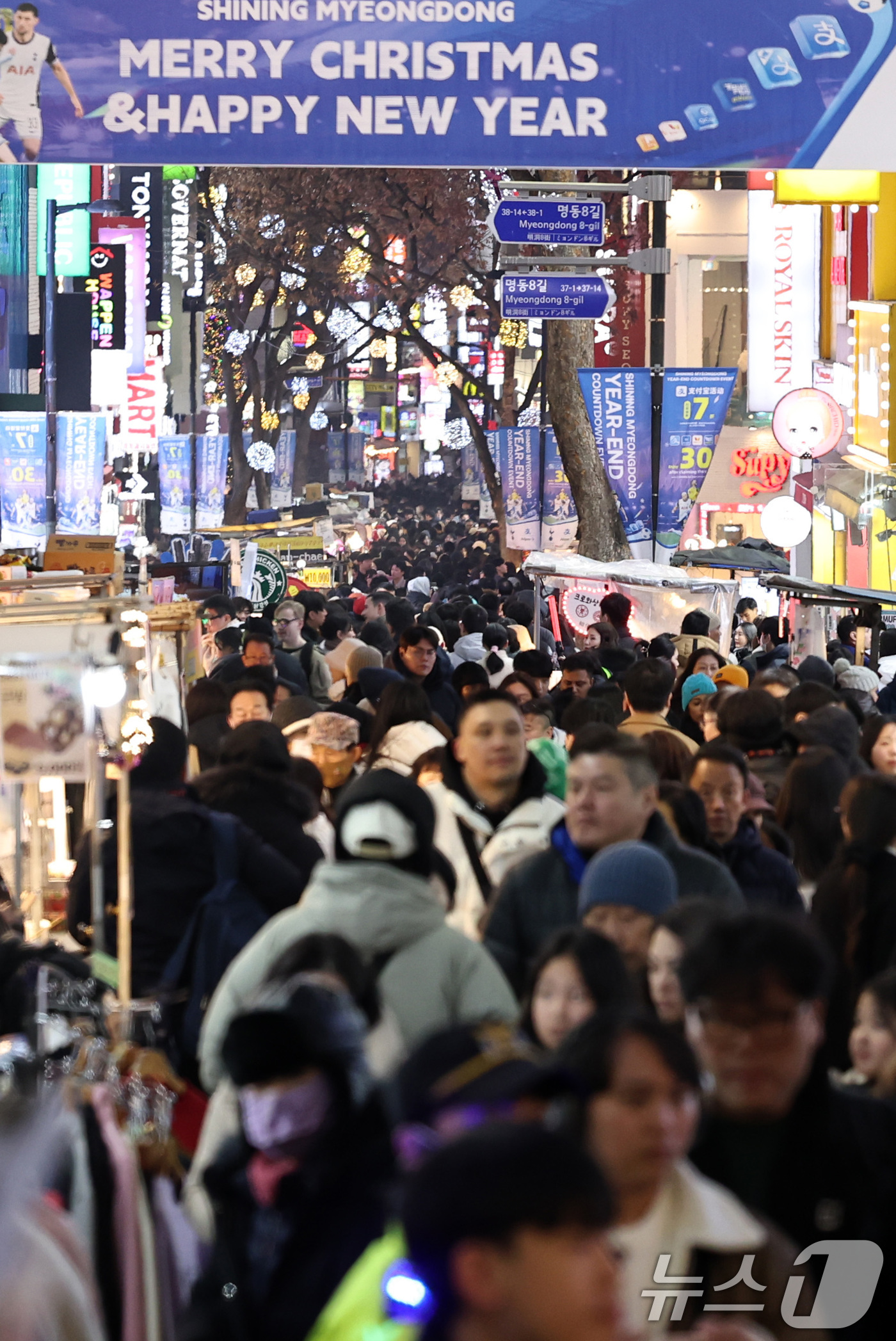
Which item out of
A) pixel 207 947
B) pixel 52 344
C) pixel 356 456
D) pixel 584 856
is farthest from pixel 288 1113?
pixel 356 456

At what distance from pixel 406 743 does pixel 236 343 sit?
1531 inches

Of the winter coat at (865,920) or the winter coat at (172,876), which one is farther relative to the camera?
the winter coat at (172,876)

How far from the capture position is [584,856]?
5055 millimetres

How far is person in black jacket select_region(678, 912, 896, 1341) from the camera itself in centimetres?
323

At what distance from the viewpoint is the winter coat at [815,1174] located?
322 cm

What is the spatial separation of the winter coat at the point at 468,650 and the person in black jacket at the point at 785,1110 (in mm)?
10921

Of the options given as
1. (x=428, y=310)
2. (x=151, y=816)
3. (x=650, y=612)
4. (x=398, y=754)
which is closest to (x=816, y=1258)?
(x=151, y=816)

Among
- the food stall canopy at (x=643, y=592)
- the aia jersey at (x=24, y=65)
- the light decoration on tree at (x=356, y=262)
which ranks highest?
the light decoration on tree at (x=356, y=262)

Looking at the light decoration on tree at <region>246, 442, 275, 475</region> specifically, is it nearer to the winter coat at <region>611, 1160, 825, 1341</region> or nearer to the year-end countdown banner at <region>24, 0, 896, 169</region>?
the year-end countdown banner at <region>24, 0, 896, 169</region>

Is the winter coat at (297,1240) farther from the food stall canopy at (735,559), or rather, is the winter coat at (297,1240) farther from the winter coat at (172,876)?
the food stall canopy at (735,559)

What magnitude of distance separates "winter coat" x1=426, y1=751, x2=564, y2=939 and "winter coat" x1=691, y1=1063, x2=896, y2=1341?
7.59 feet

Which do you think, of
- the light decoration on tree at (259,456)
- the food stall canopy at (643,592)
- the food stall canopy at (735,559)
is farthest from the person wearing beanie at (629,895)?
the light decoration on tree at (259,456)

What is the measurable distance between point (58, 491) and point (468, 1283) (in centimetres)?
2452

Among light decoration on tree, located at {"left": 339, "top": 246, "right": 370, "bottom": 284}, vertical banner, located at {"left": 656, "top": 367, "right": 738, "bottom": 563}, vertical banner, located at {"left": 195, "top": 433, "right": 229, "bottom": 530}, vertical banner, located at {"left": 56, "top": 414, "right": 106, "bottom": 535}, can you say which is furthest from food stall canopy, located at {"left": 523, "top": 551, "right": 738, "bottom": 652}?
light decoration on tree, located at {"left": 339, "top": 246, "right": 370, "bottom": 284}
